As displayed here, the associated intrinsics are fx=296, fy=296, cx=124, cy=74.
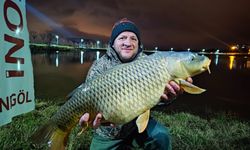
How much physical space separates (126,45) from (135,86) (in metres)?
1.12

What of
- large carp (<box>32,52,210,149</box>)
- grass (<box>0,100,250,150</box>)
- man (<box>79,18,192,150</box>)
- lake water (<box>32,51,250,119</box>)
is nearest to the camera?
large carp (<box>32,52,210,149</box>)

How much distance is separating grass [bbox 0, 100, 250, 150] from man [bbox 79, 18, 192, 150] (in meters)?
0.67

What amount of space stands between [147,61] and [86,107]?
604 mm

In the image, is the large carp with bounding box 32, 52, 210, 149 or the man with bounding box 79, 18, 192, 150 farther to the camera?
the man with bounding box 79, 18, 192, 150

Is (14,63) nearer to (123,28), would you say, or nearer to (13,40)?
(13,40)

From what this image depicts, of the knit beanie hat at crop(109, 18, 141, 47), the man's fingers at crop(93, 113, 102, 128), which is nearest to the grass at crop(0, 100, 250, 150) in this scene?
the man's fingers at crop(93, 113, 102, 128)

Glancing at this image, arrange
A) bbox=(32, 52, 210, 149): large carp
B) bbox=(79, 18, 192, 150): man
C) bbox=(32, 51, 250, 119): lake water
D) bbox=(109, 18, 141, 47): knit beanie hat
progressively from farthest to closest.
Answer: bbox=(32, 51, 250, 119): lake water, bbox=(109, 18, 141, 47): knit beanie hat, bbox=(79, 18, 192, 150): man, bbox=(32, 52, 210, 149): large carp

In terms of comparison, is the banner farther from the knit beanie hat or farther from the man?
the knit beanie hat

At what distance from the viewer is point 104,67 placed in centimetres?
325

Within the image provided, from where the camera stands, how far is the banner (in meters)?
2.24

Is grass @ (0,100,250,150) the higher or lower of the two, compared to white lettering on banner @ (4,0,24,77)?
lower

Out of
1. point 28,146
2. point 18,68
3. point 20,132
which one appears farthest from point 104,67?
point 20,132

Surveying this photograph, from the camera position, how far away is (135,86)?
220 centimetres

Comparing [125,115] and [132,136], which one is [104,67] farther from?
[125,115]
